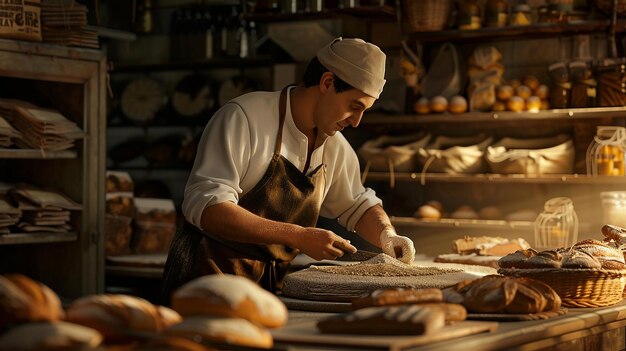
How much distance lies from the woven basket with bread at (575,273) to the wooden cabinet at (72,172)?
8.66ft

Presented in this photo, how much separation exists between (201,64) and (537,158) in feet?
9.01

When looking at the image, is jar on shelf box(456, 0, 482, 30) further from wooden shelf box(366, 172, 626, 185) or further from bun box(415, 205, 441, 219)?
bun box(415, 205, 441, 219)

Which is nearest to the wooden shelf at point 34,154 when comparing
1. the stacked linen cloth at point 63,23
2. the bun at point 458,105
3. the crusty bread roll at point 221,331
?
the stacked linen cloth at point 63,23

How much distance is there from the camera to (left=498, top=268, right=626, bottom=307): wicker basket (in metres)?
2.79

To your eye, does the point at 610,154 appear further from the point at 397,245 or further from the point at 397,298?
the point at 397,298

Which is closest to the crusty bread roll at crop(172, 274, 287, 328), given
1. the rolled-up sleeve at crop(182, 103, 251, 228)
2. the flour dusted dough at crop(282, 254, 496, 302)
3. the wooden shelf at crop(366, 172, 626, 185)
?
the flour dusted dough at crop(282, 254, 496, 302)

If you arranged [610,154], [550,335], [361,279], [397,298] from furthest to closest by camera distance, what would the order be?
[610,154]
[361,279]
[550,335]
[397,298]

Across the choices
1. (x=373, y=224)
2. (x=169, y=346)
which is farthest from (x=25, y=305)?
(x=373, y=224)

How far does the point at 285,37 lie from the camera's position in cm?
650

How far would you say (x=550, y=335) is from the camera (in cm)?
240

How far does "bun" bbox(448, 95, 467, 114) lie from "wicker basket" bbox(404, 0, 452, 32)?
1.50ft

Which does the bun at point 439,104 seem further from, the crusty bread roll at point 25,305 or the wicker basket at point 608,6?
the crusty bread roll at point 25,305

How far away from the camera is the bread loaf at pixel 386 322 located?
2.01m

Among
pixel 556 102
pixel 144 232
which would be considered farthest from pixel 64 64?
pixel 556 102
